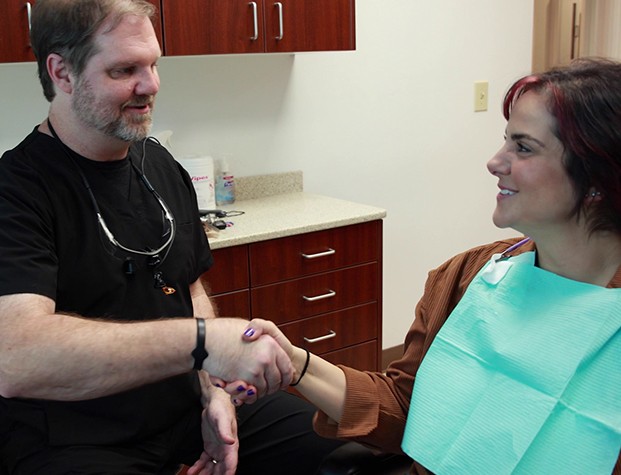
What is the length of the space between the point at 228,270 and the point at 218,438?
85 cm

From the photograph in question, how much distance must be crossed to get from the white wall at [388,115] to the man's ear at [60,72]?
968 millimetres

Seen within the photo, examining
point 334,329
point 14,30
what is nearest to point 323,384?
point 334,329

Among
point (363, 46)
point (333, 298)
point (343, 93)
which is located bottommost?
point (333, 298)

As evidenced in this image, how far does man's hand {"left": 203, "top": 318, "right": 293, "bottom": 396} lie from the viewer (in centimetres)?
153

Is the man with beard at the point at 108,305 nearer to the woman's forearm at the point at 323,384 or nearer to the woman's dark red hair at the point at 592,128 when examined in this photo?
the woman's forearm at the point at 323,384

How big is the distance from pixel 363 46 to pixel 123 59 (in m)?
1.70

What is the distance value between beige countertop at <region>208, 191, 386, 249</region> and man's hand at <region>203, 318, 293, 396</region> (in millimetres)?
878

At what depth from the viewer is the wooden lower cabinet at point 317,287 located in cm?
253

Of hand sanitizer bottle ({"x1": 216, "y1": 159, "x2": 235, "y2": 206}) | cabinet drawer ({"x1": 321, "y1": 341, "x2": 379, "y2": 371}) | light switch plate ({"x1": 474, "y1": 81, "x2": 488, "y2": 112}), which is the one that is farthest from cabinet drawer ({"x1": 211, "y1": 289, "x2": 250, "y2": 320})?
light switch plate ({"x1": 474, "y1": 81, "x2": 488, "y2": 112})

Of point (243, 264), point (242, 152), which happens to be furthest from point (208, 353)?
point (242, 152)

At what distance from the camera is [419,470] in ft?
4.86

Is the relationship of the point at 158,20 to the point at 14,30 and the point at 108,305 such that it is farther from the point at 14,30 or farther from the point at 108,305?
the point at 108,305

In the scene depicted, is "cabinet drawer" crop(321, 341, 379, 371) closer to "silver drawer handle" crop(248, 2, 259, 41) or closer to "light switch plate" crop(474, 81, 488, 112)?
"silver drawer handle" crop(248, 2, 259, 41)

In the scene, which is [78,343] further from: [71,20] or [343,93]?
[343,93]
